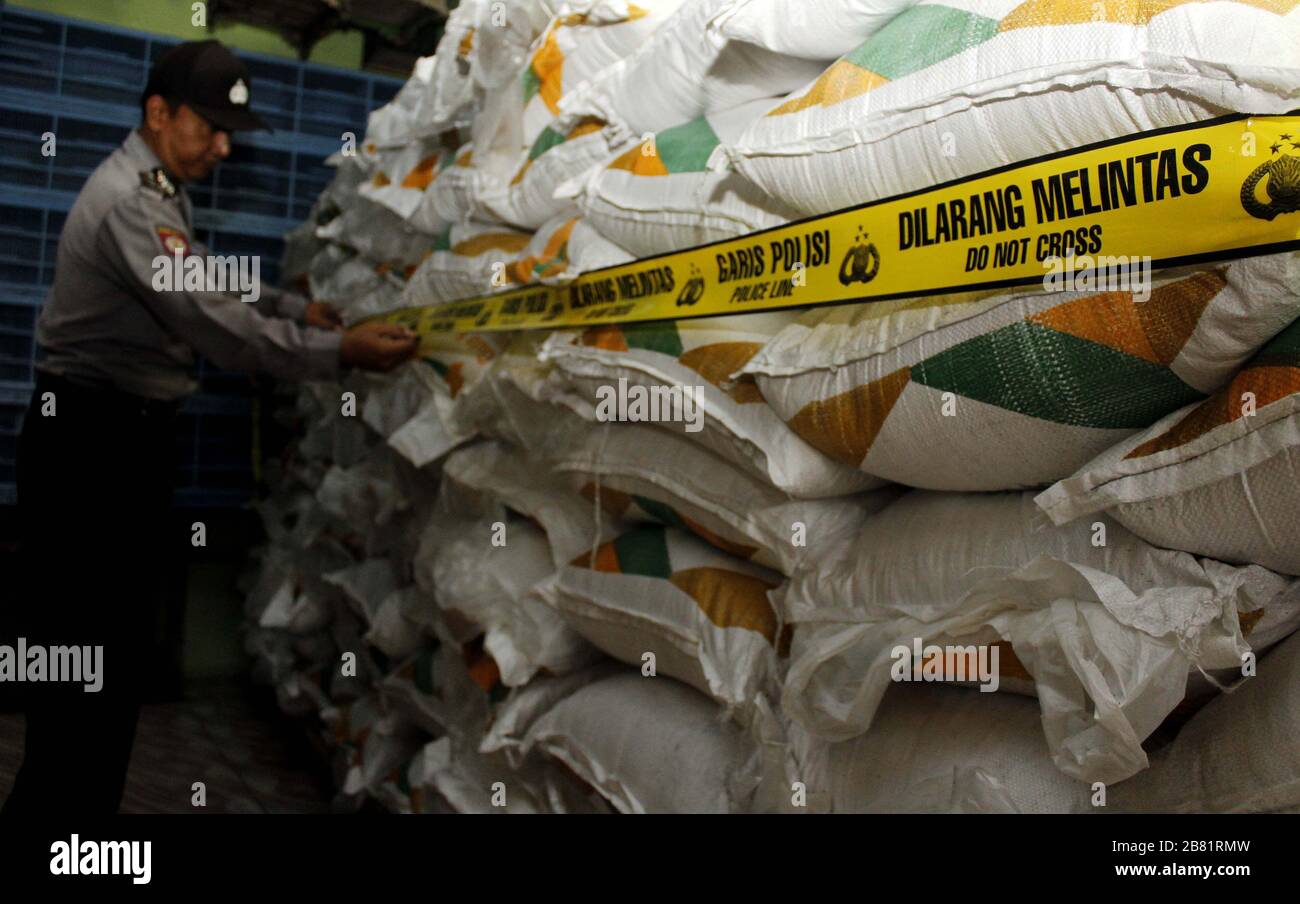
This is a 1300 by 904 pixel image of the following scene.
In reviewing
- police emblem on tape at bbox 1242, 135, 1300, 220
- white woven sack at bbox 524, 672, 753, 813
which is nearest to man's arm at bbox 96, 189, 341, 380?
white woven sack at bbox 524, 672, 753, 813

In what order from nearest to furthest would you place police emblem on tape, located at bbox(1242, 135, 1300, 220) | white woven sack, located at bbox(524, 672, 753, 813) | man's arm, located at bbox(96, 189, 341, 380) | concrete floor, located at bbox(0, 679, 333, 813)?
police emblem on tape, located at bbox(1242, 135, 1300, 220) < white woven sack, located at bbox(524, 672, 753, 813) < man's arm, located at bbox(96, 189, 341, 380) < concrete floor, located at bbox(0, 679, 333, 813)

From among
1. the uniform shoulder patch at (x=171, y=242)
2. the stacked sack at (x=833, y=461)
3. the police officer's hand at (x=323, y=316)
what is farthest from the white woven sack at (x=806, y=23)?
the police officer's hand at (x=323, y=316)

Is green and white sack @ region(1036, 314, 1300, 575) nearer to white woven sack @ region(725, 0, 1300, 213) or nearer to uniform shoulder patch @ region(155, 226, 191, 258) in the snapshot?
white woven sack @ region(725, 0, 1300, 213)

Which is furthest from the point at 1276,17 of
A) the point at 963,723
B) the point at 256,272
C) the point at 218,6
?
the point at 218,6

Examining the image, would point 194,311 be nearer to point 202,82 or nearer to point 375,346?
point 375,346

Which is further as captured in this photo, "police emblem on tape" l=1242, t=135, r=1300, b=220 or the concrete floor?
the concrete floor

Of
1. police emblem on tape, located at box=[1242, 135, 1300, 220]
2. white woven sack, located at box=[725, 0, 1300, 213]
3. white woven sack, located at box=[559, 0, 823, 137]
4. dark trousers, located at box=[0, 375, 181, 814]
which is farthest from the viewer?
dark trousers, located at box=[0, 375, 181, 814]

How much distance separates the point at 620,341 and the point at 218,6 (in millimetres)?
2766

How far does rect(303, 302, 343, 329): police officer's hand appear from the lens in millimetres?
3371

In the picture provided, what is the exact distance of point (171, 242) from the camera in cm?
234

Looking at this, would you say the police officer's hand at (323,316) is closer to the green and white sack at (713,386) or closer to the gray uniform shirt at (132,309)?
the gray uniform shirt at (132,309)

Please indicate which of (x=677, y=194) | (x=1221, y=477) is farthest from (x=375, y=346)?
(x=1221, y=477)
